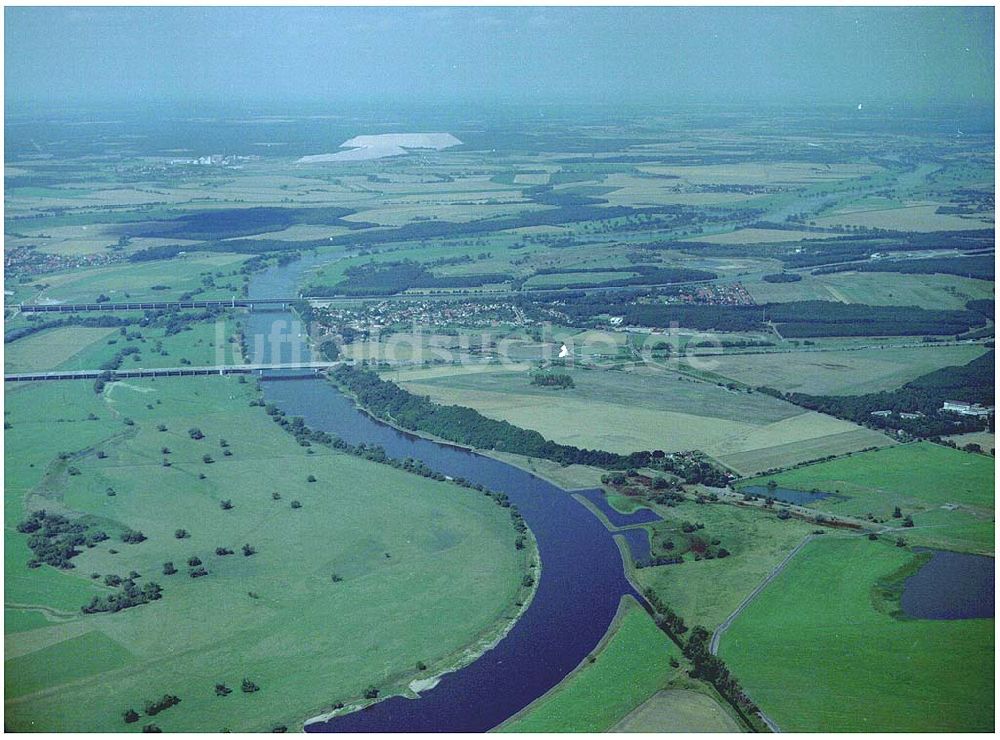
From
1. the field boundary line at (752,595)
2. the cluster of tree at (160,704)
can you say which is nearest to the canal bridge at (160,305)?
the field boundary line at (752,595)

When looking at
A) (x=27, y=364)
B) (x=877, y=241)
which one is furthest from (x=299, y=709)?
(x=877, y=241)

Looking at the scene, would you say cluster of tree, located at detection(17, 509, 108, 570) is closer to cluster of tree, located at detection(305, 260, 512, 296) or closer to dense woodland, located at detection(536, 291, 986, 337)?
dense woodland, located at detection(536, 291, 986, 337)

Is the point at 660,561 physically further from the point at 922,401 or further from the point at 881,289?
the point at 881,289

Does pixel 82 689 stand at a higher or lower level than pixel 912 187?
lower

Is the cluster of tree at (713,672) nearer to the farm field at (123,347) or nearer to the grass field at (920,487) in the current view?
the grass field at (920,487)

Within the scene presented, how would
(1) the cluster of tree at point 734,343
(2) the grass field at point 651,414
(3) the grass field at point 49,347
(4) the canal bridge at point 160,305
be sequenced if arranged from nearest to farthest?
(2) the grass field at point 651,414 < (3) the grass field at point 49,347 < (1) the cluster of tree at point 734,343 < (4) the canal bridge at point 160,305

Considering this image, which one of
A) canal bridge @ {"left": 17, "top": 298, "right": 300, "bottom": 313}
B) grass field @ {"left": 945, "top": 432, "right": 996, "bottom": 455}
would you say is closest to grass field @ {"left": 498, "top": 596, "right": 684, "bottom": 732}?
grass field @ {"left": 945, "top": 432, "right": 996, "bottom": 455}

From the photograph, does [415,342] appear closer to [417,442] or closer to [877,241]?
[417,442]
